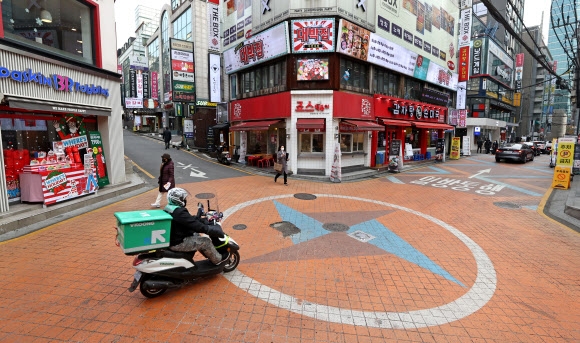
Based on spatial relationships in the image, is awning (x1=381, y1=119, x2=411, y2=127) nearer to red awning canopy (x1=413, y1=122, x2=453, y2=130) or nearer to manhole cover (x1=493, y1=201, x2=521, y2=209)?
red awning canopy (x1=413, y1=122, x2=453, y2=130)

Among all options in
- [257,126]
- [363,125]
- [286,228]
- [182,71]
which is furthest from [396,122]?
[182,71]

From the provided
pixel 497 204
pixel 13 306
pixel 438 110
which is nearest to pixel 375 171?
pixel 497 204

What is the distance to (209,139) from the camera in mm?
23719

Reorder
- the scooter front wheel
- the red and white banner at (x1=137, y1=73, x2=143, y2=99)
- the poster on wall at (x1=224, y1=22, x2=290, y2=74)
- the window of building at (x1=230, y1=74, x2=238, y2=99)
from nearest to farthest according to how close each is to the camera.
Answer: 1. the scooter front wheel
2. the poster on wall at (x1=224, y1=22, x2=290, y2=74)
3. the window of building at (x1=230, y1=74, x2=238, y2=99)
4. the red and white banner at (x1=137, y1=73, x2=143, y2=99)

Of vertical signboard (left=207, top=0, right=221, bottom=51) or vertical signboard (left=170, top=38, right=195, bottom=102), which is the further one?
vertical signboard (left=170, top=38, right=195, bottom=102)

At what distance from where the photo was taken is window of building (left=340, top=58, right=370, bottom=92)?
54.3ft

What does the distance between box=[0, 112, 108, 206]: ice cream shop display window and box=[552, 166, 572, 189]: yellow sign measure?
64.7ft

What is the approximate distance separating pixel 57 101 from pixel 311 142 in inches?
465

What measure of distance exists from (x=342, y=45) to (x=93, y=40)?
1180 centimetres

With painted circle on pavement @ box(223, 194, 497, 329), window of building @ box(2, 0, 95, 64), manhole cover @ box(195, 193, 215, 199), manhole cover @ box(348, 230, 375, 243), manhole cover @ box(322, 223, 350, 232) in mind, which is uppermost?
window of building @ box(2, 0, 95, 64)

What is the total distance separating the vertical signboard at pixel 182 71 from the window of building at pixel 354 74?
12380 millimetres

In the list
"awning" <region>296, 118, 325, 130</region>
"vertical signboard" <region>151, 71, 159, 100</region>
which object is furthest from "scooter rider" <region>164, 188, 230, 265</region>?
"vertical signboard" <region>151, 71, 159, 100</region>

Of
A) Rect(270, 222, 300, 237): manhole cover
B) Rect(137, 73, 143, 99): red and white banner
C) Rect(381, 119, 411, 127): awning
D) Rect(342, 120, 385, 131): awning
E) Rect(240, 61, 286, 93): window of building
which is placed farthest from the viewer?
Rect(137, 73, 143, 99): red and white banner

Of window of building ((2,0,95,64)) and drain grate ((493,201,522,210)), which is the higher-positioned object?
window of building ((2,0,95,64))
